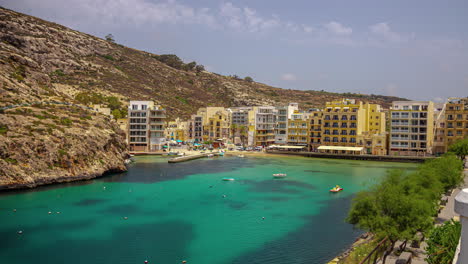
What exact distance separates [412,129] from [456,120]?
32.0ft

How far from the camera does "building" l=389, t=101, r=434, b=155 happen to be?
86000 mm

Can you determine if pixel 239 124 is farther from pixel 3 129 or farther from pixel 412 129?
pixel 3 129

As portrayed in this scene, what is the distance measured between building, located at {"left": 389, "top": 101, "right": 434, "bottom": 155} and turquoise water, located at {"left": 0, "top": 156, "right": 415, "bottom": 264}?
1422 inches

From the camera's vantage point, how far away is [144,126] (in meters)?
97.1

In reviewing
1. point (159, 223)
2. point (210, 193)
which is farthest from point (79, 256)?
point (210, 193)

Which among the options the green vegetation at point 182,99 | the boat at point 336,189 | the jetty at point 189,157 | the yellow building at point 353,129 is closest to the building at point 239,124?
the jetty at point 189,157

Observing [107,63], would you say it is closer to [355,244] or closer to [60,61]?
[60,61]

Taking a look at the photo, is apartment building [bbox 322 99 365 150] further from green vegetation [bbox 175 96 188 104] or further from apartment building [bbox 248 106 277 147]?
green vegetation [bbox 175 96 188 104]

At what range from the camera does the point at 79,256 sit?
2541cm

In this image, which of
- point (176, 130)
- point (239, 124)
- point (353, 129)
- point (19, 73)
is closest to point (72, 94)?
point (19, 73)

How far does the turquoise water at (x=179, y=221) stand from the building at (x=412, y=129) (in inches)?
1422

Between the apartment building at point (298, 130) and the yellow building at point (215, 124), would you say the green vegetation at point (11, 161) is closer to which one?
the apartment building at point (298, 130)

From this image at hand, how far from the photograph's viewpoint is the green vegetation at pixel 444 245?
45.0 feet

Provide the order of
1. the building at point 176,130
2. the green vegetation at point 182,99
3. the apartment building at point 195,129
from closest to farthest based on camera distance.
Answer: the building at point 176,130, the apartment building at point 195,129, the green vegetation at point 182,99
